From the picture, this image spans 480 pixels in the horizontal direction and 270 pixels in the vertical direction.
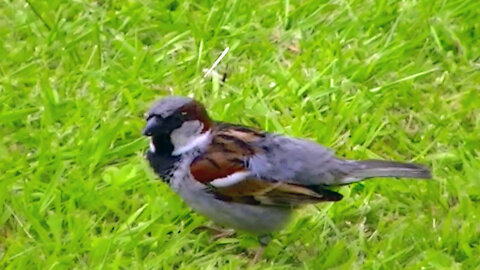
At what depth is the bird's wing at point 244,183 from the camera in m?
3.85

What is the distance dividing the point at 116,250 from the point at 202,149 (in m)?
0.47

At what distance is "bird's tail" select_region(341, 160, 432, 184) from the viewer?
389 cm

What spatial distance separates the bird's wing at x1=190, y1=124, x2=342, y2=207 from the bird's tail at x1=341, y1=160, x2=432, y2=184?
0.35ft

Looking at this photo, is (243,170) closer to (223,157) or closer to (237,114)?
(223,157)

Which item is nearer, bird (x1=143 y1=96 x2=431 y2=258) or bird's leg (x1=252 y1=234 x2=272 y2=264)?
bird (x1=143 y1=96 x2=431 y2=258)

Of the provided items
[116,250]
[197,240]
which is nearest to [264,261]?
[197,240]

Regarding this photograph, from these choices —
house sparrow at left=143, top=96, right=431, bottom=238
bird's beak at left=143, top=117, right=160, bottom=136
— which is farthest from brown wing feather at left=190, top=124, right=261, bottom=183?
bird's beak at left=143, top=117, right=160, bottom=136

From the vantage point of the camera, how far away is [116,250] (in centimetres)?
399

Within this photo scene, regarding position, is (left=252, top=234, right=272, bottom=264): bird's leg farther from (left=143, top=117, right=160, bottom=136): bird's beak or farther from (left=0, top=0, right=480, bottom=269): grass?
(left=143, top=117, right=160, bottom=136): bird's beak

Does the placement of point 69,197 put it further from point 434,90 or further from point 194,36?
point 434,90

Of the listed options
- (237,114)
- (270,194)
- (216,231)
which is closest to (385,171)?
(270,194)

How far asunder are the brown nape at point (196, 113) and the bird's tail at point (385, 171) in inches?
20.3

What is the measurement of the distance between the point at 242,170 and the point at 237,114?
87cm

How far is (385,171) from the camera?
153 inches
